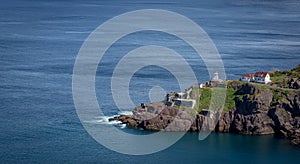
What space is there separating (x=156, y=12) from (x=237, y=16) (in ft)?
69.3

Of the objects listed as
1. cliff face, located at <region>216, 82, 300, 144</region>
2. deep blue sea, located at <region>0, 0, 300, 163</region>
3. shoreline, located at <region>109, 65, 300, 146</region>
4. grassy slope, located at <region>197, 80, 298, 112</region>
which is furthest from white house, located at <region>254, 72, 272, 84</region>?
deep blue sea, located at <region>0, 0, 300, 163</region>

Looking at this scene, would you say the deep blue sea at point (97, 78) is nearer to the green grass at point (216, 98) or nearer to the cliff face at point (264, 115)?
the cliff face at point (264, 115)

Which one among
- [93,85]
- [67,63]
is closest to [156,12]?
[67,63]

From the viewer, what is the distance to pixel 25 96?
84625mm

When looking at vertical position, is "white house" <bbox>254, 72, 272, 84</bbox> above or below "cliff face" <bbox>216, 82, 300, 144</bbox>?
above

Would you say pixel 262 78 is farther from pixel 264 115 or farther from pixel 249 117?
pixel 249 117

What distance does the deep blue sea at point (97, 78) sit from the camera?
66.3 meters

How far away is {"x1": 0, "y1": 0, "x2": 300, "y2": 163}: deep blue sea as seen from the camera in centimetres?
6631

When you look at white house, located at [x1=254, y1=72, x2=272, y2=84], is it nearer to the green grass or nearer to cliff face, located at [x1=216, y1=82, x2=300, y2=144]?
the green grass

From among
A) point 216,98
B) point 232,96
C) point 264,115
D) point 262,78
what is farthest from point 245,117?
point 262,78

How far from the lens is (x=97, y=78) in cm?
9388

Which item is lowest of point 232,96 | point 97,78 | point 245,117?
point 245,117

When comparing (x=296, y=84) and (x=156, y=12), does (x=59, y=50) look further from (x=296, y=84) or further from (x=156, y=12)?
(x=156, y=12)

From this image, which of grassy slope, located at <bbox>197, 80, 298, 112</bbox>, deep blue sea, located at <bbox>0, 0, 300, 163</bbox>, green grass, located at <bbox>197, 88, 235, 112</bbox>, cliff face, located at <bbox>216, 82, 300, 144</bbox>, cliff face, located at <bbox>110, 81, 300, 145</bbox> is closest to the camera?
deep blue sea, located at <bbox>0, 0, 300, 163</bbox>
